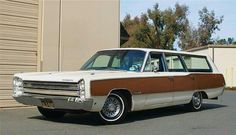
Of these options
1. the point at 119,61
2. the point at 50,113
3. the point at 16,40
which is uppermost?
the point at 16,40

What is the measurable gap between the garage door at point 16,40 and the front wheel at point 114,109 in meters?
4.10

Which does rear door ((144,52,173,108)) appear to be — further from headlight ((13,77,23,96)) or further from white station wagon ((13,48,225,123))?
headlight ((13,77,23,96))

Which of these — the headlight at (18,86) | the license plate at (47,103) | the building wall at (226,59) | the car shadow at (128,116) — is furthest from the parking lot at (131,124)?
the building wall at (226,59)

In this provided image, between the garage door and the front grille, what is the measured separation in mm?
3036

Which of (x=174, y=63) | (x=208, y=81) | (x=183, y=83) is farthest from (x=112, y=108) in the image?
(x=208, y=81)

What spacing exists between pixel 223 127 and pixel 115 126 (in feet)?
7.38

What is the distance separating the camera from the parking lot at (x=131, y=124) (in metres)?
9.48

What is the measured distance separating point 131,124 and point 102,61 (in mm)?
2074

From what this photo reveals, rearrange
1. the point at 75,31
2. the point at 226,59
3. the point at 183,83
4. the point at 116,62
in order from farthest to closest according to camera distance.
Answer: the point at 226,59
the point at 75,31
the point at 183,83
the point at 116,62

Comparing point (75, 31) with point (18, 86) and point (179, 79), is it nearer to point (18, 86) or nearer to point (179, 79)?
point (179, 79)

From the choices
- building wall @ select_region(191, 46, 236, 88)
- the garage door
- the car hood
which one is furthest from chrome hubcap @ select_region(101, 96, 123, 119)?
building wall @ select_region(191, 46, 236, 88)

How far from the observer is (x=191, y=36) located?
65062 mm

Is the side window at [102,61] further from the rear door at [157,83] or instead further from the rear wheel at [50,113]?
the rear wheel at [50,113]

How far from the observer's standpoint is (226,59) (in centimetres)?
4184
